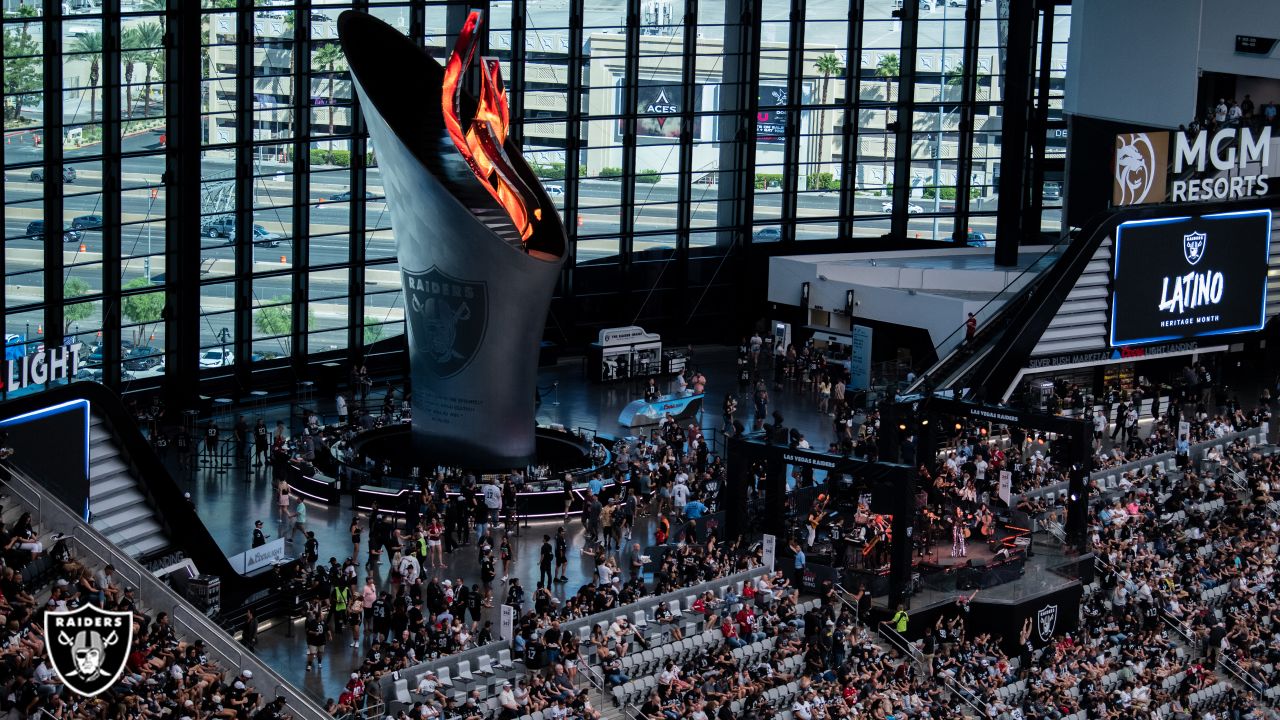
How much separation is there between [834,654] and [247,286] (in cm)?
2102

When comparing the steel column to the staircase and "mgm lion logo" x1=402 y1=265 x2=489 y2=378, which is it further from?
the staircase

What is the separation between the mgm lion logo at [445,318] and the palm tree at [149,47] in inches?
363

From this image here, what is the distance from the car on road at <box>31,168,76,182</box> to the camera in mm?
44812

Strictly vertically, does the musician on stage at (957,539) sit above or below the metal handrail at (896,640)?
above

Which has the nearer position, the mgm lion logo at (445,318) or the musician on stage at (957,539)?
the musician on stage at (957,539)

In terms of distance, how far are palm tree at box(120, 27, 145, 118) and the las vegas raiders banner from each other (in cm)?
672

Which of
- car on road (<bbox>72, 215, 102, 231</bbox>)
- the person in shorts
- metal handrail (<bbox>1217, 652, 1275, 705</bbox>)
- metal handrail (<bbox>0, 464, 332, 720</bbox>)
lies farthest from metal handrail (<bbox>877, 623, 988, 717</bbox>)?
car on road (<bbox>72, 215, 102, 231</bbox>)

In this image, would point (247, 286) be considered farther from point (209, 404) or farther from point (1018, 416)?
point (1018, 416)

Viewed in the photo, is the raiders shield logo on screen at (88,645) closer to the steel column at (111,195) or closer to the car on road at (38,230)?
the steel column at (111,195)

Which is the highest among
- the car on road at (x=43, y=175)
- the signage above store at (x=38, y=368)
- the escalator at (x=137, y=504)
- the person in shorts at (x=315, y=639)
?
the car on road at (x=43, y=175)

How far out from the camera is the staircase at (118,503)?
33.9 metres

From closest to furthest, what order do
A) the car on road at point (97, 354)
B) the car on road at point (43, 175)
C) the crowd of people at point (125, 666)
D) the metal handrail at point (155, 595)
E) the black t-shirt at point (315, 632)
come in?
the crowd of people at point (125, 666)
the metal handrail at point (155, 595)
the black t-shirt at point (315, 632)
the car on road at point (43, 175)
the car on road at point (97, 354)

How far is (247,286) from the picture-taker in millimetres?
49906

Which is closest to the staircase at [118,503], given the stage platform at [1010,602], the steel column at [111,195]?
the steel column at [111,195]
